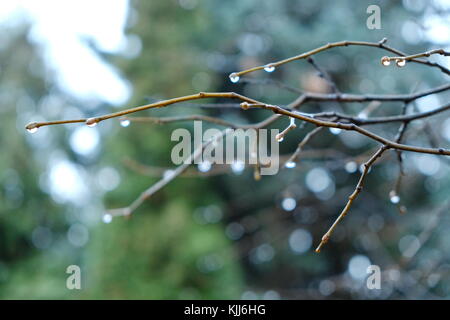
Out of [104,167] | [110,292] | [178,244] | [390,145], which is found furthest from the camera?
[104,167]

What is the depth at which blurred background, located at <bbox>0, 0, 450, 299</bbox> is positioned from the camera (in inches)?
122

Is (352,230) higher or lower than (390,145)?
higher

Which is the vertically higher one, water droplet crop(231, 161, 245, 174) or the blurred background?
the blurred background

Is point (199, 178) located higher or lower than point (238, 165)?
higher

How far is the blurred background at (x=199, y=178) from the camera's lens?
3.09 metres

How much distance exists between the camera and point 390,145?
1.79ft

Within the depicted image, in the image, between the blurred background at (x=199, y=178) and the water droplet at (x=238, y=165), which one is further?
the blurred background at (x=199, y=178)

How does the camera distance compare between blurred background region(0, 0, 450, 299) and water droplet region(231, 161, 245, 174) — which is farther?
blurred background region(0, 0, 450, 299)

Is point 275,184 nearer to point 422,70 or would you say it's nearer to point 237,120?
point 237,120

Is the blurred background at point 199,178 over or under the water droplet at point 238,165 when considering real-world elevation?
over

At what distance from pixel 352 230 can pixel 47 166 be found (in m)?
2.78

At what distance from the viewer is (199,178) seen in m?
3.60
